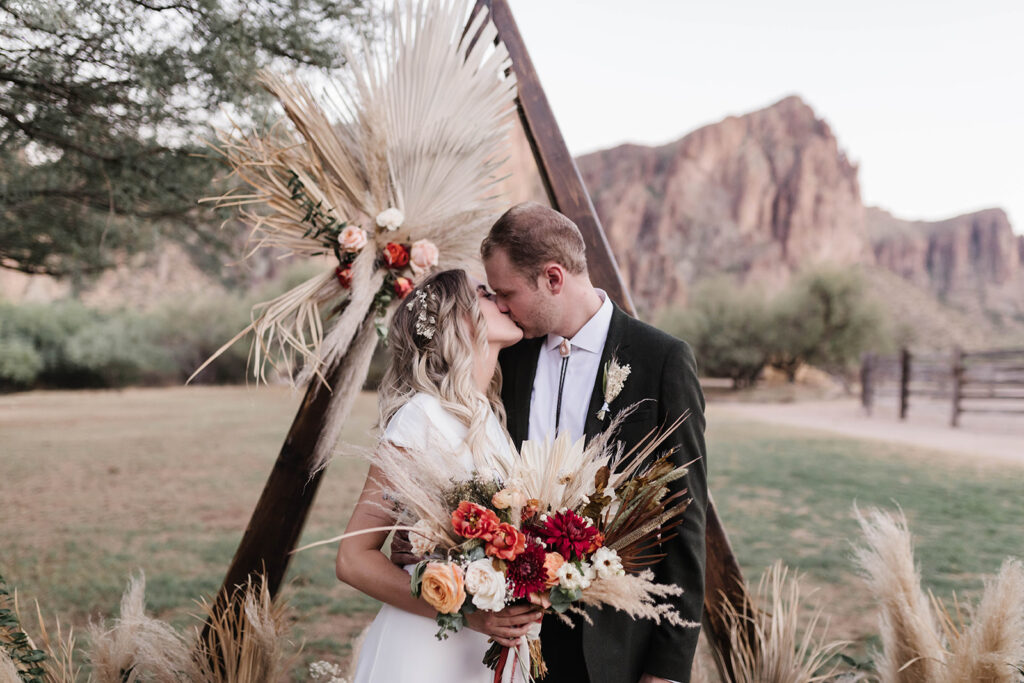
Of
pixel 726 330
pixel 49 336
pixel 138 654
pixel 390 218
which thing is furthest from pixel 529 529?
pixel 726 330

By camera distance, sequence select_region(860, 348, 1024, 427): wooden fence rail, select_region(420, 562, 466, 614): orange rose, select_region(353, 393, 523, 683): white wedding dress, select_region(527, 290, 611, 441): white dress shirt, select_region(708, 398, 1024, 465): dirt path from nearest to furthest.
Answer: select_region(420, 562, 466, 614): orange rose < select_region(353, 393, 523, 683): white wedding dress < select_region(527, 290, 611, 441): white dress shirt < select_region(708, 398, 1024, 465): dirt path < select_region(860, 348, 1024, 427): wooden fence rail

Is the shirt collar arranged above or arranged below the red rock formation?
below

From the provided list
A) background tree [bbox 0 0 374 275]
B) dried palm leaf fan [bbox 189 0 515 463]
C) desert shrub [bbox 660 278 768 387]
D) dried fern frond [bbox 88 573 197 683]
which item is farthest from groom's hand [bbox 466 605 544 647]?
desert shrub [bbox 660 278 768 387]

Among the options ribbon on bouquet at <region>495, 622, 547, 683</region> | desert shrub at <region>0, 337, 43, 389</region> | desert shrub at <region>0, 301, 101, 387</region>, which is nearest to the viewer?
ribbon on bouquet at <region>495, 622, 547, 683</region>

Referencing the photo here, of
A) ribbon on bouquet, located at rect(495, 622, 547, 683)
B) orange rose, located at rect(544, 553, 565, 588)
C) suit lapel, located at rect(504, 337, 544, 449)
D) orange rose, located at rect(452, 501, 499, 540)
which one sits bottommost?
ribbon on bouquet, located at rect(495, 622, 547, 683)

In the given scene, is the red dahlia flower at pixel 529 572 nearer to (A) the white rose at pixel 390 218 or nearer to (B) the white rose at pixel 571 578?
(B) the white rose at pixel 571 578

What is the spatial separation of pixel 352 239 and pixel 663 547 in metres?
1.48

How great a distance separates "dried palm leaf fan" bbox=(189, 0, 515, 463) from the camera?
244 cm

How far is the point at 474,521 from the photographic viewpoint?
1.49 m

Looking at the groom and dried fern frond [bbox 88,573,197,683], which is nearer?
the groom

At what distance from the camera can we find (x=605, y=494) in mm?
1584

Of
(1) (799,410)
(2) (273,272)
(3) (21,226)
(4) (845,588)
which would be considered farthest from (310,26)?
(2) (273,272)

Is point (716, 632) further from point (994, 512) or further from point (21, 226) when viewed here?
point (994, 512)

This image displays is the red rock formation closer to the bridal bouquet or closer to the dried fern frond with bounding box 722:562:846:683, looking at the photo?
the dried fern frond with bounding box 722:562:846:683
